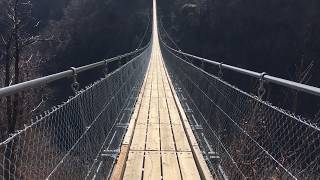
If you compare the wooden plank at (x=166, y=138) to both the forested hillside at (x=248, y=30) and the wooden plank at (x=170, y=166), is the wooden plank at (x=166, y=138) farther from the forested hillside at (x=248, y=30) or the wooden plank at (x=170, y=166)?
the forested hillside at (x=248, y=30)

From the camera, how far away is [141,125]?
6949 millimetres

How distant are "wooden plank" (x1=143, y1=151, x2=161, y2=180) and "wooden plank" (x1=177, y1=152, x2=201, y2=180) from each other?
237mm

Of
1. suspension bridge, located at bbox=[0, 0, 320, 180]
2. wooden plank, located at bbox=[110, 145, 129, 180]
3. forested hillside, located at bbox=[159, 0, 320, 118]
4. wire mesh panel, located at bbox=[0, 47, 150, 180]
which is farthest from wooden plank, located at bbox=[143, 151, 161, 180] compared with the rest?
forested hillside, located at bbox=[159, 0, 320, 118]

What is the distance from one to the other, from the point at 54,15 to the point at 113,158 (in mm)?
74404

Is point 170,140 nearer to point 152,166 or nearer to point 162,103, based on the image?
point 152,166

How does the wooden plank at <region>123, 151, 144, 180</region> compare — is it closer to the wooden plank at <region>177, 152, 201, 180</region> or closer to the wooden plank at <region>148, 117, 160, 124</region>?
the wooden plank at <region>177, 152, 201, 180</region>

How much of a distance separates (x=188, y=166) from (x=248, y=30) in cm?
6228

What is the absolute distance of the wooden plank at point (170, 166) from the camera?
449 cm

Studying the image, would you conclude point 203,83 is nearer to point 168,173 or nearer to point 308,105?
point 168,173

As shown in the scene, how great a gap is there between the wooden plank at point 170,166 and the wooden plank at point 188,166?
52 mm

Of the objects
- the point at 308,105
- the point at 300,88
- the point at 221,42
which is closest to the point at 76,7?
the point at 221,42

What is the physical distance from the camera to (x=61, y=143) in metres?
2.85

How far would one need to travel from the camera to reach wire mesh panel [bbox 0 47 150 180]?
87.2 inches

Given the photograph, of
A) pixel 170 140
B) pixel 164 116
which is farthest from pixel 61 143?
pixel 164 116
